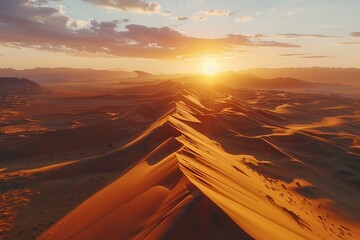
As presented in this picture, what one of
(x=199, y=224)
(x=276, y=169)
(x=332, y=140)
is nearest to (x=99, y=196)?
(x=199, y=224)

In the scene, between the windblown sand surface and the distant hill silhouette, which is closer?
the windblown sand surface

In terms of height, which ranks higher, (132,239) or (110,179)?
(132,239)

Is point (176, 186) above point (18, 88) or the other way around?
above

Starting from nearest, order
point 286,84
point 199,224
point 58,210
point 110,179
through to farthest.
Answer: point 199,224, point 58,210, point 110,179, point 286,84

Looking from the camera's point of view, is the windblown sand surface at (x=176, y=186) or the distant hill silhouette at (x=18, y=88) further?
the distant hill silhouette at (x=18, y=88)

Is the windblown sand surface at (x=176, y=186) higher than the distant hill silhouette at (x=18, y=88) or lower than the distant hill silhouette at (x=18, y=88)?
higher

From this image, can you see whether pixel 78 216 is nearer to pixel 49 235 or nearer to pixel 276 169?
pixel 49 235

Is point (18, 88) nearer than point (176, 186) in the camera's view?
No

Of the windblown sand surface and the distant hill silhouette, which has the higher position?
the windblown sand surface

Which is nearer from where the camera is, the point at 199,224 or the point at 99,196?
the point at 199,224

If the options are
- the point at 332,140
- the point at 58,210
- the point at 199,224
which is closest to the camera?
the point at 199,224

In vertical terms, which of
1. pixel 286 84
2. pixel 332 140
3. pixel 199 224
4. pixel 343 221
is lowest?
pixel 286 84
